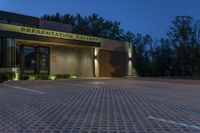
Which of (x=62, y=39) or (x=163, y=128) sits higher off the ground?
(x=62, y=39)

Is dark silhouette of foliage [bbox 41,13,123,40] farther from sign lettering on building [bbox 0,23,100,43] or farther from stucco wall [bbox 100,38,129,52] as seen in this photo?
sign lettering on building [bbox 0,23,100,43]

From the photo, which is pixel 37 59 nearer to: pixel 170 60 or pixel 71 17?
pixel 170 60

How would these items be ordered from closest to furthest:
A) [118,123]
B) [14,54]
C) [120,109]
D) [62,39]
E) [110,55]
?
1. [118,123]
2. [120,109]
3. [14,54]
4. [62,39]
5. [110,55]

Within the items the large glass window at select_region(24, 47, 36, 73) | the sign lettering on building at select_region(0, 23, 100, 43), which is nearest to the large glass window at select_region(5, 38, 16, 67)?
the sign lettering on building at select_region(0, 23, 100, 43)

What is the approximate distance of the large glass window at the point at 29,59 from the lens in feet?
112

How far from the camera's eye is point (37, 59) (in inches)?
1382

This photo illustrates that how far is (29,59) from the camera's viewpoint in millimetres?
34500

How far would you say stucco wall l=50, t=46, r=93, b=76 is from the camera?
36.7 m

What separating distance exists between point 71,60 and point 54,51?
2.41 meters

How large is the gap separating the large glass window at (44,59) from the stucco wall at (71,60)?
1.70 ft

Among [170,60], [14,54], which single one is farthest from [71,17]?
[14,54]

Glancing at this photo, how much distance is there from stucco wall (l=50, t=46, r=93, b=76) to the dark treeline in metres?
9.65

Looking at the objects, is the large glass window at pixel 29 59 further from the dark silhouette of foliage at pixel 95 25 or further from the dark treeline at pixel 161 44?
the dark silhouette of foliage at pixel 95 25

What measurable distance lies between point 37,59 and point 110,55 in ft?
27.9
